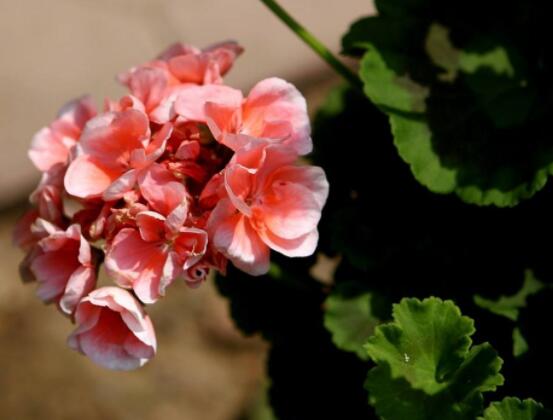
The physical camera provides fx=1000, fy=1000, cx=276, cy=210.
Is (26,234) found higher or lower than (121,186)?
lower

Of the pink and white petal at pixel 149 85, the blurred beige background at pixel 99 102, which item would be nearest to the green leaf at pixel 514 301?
the pink and white petal at pixel 149 85

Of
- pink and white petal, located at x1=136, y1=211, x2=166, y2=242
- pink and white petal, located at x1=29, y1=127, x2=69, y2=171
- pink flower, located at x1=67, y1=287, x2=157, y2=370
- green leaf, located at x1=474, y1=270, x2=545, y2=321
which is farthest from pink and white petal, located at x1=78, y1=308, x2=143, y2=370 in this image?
green leaf, located at x1=474, y1=270, x2=545, y2=321

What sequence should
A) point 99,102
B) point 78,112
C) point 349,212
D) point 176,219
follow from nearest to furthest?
point 176,219 < point 78,112 < point 349,212 < point 99,102

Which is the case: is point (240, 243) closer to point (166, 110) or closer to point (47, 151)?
point (166, 110)

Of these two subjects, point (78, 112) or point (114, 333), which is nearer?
point (114, 333)

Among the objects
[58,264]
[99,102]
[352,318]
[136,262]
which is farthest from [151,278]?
[99,102]

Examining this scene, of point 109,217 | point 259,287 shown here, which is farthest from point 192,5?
point 109,217

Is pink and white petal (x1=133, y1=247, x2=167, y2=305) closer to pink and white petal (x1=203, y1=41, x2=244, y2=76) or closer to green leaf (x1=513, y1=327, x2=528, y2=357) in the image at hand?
pink and white petal (x1=203, y1=41, x2=244, y2=76)

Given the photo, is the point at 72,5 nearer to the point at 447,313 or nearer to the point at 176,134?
the point at 176,134
